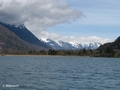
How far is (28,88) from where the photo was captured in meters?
61.5

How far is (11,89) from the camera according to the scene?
58.6 m

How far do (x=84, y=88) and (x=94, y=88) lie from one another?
2.39 metres

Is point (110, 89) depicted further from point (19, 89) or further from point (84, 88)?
point (19, 89)

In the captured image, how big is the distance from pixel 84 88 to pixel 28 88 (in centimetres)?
1292

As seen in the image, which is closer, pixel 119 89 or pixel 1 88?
pixel 1 88

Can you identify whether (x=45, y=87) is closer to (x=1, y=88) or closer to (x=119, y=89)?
(x=1, y=88)

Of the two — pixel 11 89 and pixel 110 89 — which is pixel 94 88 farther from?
pixel 11 89

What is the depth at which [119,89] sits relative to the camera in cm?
6369

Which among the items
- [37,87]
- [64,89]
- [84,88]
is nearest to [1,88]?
[37,87]

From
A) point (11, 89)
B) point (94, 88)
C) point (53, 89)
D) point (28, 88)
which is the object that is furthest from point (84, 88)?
point (11, 89)

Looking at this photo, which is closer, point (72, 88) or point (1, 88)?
point (1, 88)

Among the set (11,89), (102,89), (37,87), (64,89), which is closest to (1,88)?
(11,89)

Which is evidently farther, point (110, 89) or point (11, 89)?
point (110, 89)

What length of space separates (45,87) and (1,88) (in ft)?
33.2
